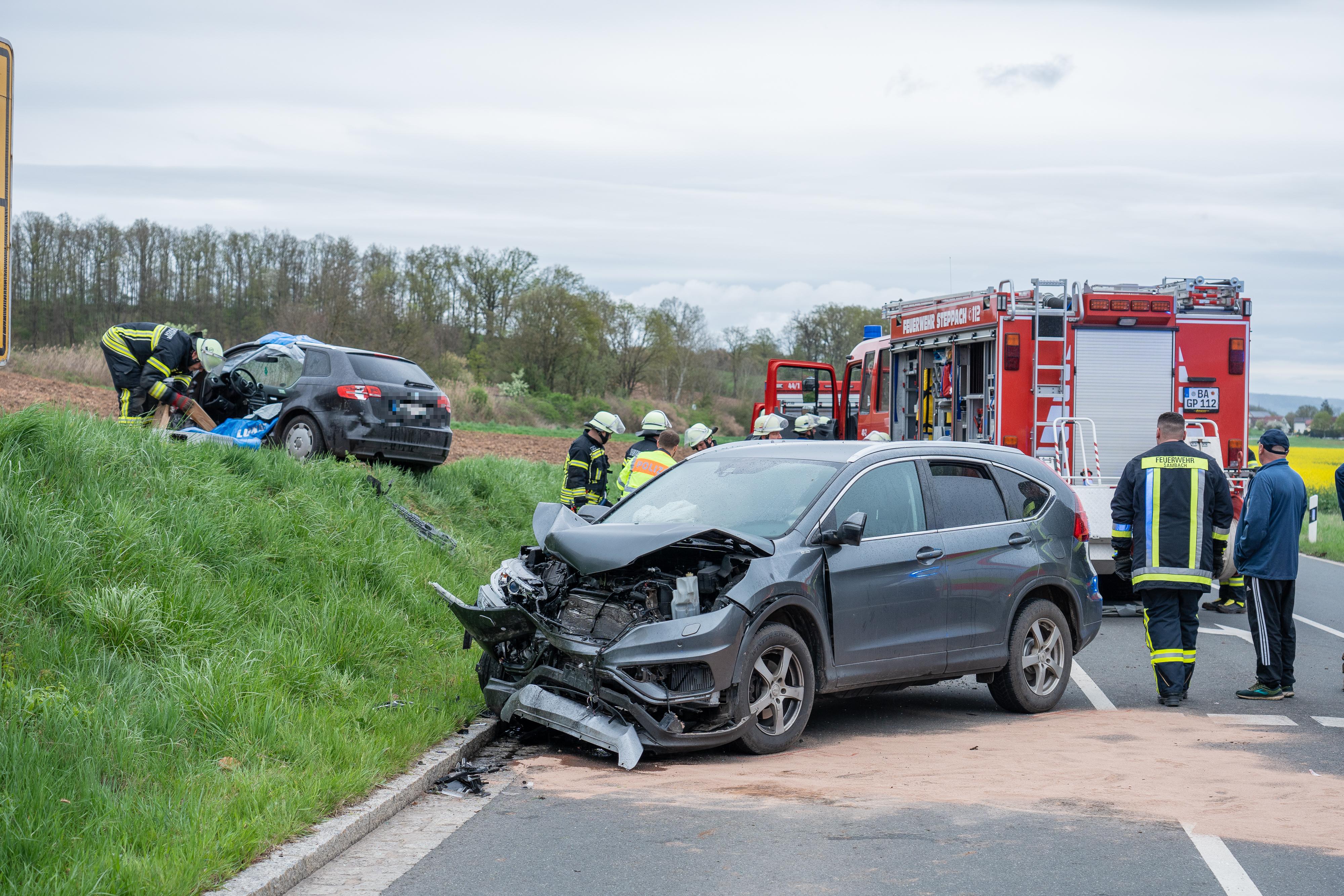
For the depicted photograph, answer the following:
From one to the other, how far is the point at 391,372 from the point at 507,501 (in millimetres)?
2949

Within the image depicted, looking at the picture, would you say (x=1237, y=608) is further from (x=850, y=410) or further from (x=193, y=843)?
(x=193, y=843)

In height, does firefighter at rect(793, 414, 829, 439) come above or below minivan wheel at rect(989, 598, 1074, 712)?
above

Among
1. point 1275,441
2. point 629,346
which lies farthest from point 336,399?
point 629,346

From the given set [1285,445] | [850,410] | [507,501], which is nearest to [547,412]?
[850,410]

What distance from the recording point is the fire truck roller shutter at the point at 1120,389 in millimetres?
13703

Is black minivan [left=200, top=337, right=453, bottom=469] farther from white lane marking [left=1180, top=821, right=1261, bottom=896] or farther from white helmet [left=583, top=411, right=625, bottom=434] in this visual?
white lane marking [left=1180, top=821, right=1261, bottom=896]

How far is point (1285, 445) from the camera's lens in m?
9.08

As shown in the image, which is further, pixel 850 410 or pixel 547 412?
pixel 547 412

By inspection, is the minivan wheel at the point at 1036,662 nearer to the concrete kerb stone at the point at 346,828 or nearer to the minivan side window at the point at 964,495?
the minivan side window at the point at 964,495

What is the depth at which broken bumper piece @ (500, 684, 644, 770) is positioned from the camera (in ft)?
20.5

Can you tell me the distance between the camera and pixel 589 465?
11500mm

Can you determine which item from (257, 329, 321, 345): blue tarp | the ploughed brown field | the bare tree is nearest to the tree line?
the bare tree

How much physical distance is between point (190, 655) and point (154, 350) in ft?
20.5

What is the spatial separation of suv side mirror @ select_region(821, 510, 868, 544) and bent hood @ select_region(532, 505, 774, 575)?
35cm
